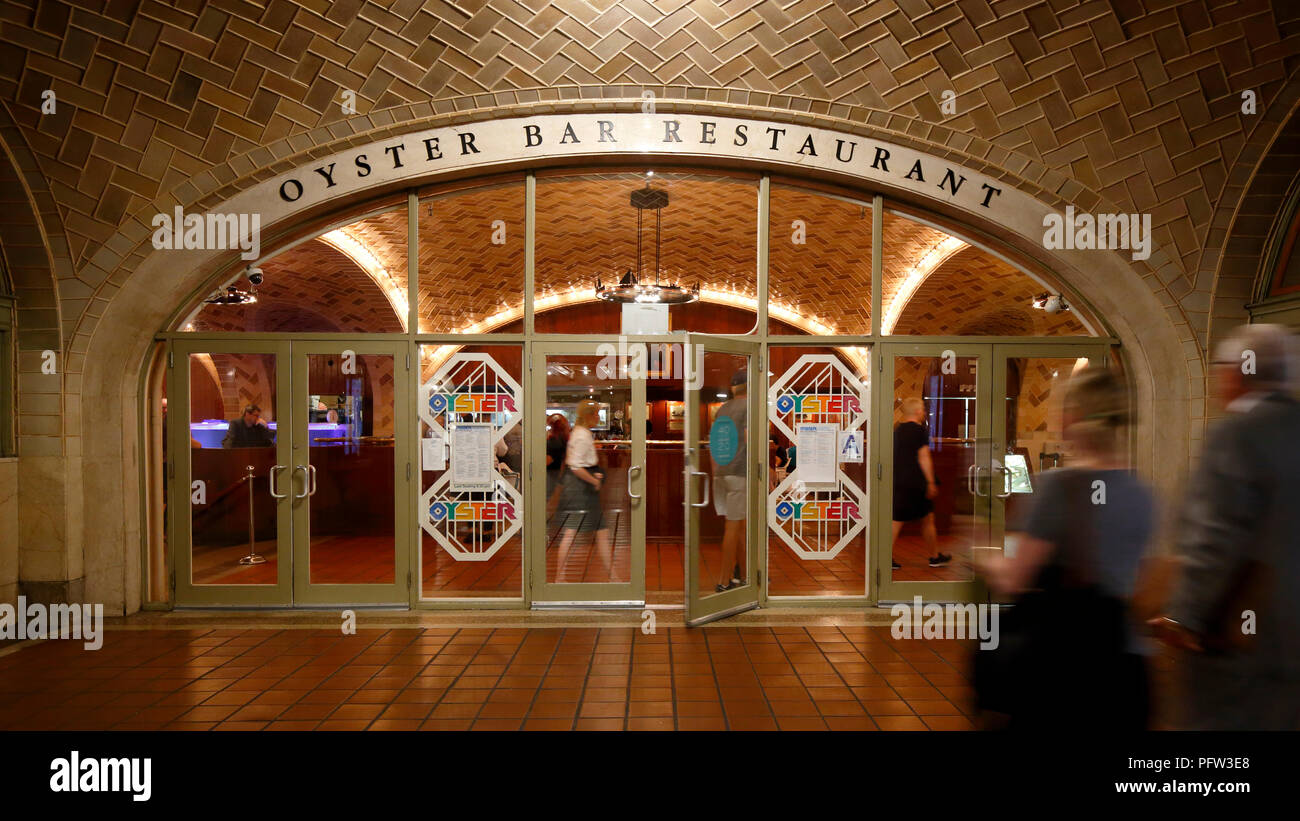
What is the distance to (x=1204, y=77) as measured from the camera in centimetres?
490

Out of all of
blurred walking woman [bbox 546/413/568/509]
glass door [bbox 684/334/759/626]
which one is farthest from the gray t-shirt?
blurred walking woman [bbox 546/413/568/509]

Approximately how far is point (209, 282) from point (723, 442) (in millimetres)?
4250

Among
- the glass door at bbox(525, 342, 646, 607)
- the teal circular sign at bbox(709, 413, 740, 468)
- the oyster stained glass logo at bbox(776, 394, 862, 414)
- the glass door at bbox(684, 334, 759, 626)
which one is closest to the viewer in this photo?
the glass door at bbox(684, 334, 759, 626)

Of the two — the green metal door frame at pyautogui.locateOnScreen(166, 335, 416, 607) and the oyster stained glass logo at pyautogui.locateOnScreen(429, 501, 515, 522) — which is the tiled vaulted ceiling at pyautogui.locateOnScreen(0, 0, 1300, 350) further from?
the oyster stained glass logo at pyautogui.locateOnScreen(429, 501, 515, 522)

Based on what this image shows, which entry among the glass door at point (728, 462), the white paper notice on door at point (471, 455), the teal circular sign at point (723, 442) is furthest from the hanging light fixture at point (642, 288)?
the white paper notice on door at point (471, 455)

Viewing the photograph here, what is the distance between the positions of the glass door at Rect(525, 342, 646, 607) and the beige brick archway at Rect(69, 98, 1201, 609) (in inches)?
79.9

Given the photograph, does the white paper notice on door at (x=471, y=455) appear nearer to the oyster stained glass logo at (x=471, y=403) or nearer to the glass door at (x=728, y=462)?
the oyster stained glass logo at (x=471, y=403)

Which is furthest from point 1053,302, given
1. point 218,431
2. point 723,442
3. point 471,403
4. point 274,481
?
point 218,431

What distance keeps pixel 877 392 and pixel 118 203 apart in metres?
5.96

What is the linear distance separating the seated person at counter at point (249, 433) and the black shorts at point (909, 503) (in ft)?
16.7

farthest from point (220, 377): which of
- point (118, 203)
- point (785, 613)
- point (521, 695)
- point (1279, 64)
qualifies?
point (1279, 64)

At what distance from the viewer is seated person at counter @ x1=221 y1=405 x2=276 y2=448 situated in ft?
17.9

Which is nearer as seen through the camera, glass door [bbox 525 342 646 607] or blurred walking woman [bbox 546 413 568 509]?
glass door [bbox 525 342 646 607]

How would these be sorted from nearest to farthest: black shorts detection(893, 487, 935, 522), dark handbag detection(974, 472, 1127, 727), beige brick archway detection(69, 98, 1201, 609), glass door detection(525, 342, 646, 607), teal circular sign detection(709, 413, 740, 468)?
1. dark handbag detection(974, 472, 1127, 727)
2. beige brick archway detection(69, 98, 1201, 609)
3. teal circular sign detection(709, 413, 740, 468)
4. glass door detection(525, 342, 646, 607)
5. black shorts detection(893, 487, 935, 522)
